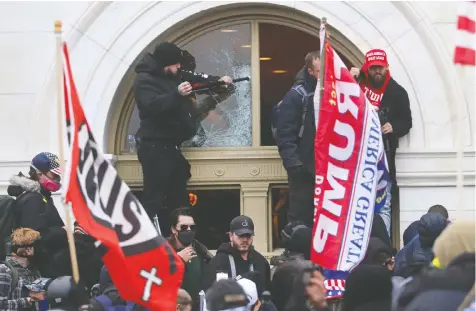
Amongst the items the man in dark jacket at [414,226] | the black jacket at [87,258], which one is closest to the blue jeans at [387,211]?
the man in dark jacket at [414,226]

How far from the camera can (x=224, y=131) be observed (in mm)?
13594

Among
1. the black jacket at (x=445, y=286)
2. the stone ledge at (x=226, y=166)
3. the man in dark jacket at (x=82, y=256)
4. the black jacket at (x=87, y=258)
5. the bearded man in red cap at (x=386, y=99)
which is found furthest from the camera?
the stone ledge at (x=226, y=166)

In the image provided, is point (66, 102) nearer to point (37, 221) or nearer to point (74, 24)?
point (37, 221)

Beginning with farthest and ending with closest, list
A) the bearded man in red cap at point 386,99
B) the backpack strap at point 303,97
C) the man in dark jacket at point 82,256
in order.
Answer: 1. the bearded man in red cap at point 386,99
2. the backpack strap at point 303,97
3. the man in dark jacket at point 82,256

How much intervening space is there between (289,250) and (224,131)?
2.55m

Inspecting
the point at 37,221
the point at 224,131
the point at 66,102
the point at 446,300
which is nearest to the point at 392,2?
the point at 224,131

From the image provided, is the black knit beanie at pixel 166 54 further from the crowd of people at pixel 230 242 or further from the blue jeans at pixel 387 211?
the blue jeans at pixel 387 211

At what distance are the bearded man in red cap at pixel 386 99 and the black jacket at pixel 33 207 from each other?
289 centimetres

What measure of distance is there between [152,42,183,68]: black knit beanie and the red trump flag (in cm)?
315

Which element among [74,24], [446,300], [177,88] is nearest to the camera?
[446,300]

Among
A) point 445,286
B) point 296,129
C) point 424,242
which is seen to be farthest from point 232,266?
point 445,286

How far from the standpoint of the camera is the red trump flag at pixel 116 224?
9133 mm

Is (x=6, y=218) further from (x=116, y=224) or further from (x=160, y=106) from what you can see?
(x=116, y=224)

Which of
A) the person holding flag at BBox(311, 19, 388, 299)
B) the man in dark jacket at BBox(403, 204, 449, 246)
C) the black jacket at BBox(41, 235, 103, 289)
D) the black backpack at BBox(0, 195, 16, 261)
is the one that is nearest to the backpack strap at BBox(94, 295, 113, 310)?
the black jacket at BBox(41, 235, 103, 289)
